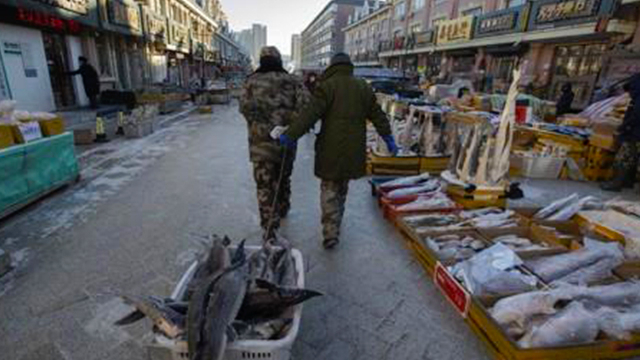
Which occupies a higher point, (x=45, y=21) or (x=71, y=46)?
(x=45, y=21)

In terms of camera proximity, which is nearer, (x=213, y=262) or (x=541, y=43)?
(x=213, y=262)

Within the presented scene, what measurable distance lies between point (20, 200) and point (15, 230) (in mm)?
454

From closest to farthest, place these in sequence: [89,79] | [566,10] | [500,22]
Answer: [89,79] < [566,10] < [500,22]

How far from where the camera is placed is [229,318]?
1.41 m

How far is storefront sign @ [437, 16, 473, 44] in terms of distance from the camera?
16.1m


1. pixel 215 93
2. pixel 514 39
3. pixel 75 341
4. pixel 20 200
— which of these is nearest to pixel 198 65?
pixel 215 93

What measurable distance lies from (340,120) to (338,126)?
0.06 m

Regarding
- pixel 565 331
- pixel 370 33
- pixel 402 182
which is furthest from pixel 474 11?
pixel 370 33

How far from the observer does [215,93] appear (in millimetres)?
17625

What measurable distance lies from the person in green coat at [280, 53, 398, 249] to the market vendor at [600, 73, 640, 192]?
4291mm

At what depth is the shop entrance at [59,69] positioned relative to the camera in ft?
34.8

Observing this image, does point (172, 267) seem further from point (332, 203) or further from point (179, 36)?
point (179, 36)

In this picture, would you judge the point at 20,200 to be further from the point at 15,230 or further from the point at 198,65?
the point at 198,65

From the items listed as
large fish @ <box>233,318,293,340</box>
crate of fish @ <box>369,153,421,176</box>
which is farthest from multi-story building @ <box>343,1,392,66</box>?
large fish @ <box>233,318,293,340</box>
